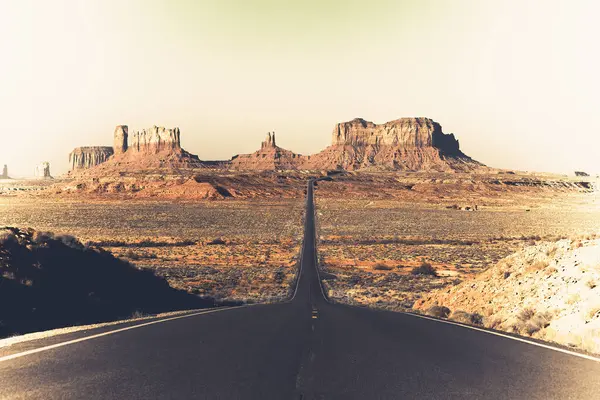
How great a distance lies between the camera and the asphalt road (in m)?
5.07

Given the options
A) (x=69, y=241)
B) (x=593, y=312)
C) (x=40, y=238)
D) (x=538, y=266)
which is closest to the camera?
(x=593, y=312)

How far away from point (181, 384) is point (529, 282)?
541 inches

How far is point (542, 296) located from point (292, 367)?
402 inches

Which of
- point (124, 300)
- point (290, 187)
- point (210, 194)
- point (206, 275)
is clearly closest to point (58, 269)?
point (124, 300)

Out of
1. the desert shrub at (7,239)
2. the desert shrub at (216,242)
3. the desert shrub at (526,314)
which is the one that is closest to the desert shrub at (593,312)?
the desert shrub at (526,314)

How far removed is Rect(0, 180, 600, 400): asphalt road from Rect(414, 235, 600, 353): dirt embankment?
8.67 feet

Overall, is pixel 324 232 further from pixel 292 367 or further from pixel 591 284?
pixel 292 367

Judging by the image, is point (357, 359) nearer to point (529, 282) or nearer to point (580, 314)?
point (580, 314)

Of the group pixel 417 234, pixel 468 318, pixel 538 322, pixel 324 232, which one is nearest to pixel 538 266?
pixel 468 318

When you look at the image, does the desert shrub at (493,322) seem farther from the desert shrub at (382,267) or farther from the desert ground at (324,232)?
the desert shrub at (382,267)

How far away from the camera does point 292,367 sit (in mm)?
6281

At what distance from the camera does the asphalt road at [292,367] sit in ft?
16.6

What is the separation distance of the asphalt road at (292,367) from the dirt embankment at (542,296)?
8.67ft

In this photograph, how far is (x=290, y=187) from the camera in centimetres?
14525
